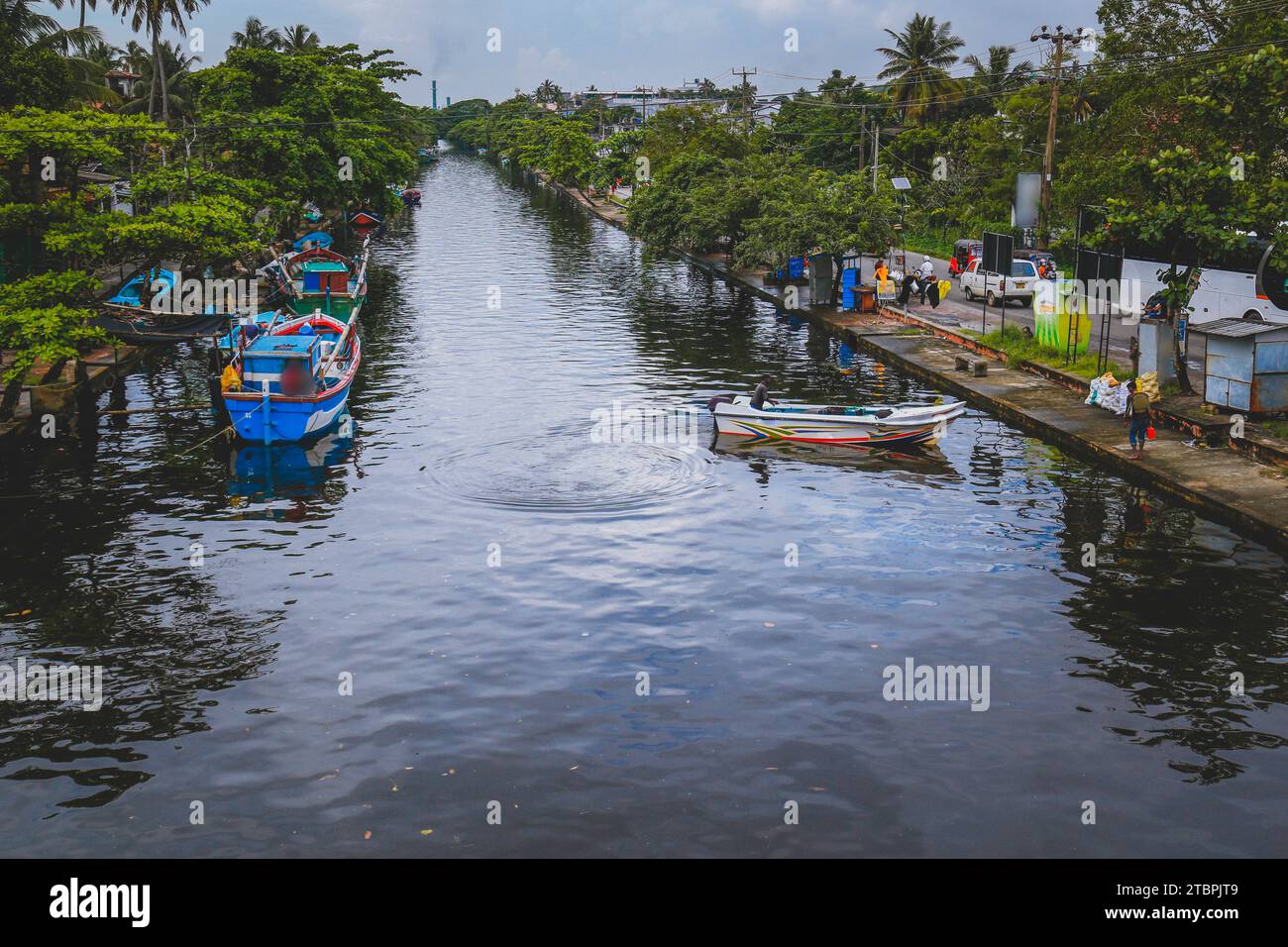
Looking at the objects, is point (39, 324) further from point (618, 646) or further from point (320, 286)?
point (320, 286)

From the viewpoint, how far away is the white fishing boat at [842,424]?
30.4 m

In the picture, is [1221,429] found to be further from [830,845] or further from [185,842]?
[185,842]

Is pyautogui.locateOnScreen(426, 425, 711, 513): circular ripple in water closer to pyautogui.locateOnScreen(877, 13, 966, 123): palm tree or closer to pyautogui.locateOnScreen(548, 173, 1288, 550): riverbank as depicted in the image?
pyautogui.locateOnScreen(548, 173, 1288, 550): riverbank

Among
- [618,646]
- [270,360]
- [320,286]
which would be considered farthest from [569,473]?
[320,286]

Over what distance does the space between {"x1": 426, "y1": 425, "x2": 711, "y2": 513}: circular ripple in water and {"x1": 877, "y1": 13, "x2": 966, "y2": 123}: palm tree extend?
68.7 metres

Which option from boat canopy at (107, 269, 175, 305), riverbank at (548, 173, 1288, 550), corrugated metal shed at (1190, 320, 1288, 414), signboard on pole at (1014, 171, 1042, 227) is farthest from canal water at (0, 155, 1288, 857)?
signboard on pole at (1014, 171, 1042, 227)

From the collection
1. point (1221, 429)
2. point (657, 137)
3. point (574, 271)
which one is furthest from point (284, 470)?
point (657, 137)

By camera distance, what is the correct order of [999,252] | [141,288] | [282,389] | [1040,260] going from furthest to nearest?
[1040,260] → [141,288] → [999,252] → [282,389]

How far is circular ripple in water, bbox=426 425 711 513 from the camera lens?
88.6ft

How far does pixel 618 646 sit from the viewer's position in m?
19.4

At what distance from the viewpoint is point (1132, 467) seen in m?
27.3

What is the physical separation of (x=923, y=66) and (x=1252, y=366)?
71402mm
